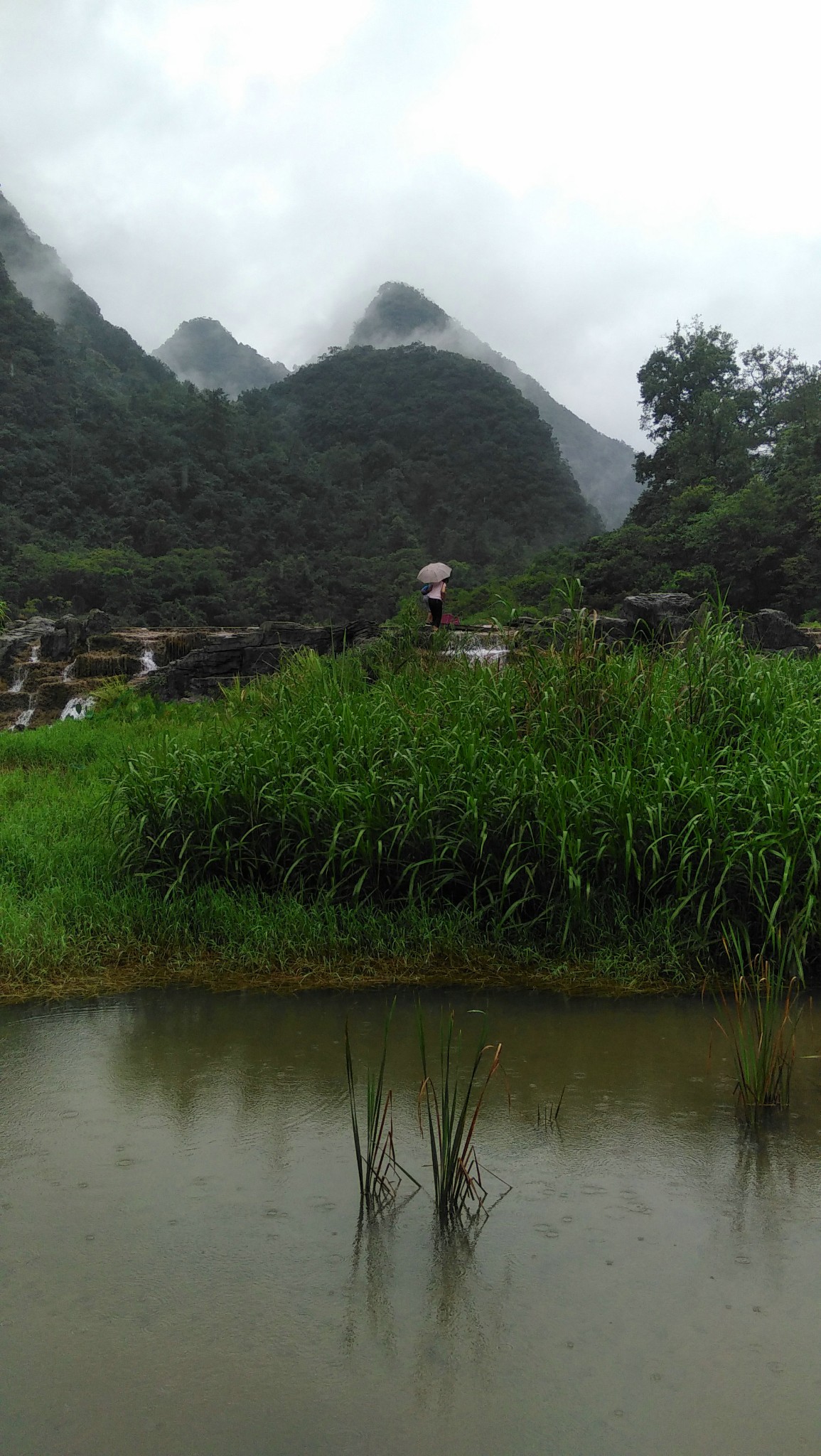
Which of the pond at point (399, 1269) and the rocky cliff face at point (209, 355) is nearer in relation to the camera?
the pond at point (399, 1269)

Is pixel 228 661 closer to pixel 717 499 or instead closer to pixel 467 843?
pixel 467 843

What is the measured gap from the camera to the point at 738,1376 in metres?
1.65

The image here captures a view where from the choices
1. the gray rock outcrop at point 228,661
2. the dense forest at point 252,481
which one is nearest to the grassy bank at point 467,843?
the gray rock outcrop at point 228,661

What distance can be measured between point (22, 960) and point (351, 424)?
146 ft

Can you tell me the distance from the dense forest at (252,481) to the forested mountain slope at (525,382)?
1887 cm

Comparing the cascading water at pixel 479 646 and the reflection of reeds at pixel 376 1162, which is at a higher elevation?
the cascading water at pixel 479 646

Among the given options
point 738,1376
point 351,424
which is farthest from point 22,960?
point 351,424

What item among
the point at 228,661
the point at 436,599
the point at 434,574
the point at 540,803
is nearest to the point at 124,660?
the point at 228,661

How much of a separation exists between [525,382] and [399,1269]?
86.3 metres

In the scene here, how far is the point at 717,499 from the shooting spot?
23.2m

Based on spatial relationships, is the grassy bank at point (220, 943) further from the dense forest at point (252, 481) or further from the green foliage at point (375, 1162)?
the dense forest at point (252, 481)

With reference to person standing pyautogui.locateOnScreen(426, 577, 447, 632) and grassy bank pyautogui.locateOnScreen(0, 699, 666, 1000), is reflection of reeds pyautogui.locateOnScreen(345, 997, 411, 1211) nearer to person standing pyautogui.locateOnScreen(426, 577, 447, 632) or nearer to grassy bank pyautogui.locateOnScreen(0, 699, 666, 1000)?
grassy bank pyautogui.locateOnScreen(0, 699, 666, 1000)

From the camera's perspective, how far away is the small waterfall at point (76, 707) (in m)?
12.8

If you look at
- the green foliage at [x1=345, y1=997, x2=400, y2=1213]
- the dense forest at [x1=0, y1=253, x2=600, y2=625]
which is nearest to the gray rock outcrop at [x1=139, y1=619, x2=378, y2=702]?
the green foliage at [x1=345, y1=997, x2=400, y2=1213]
